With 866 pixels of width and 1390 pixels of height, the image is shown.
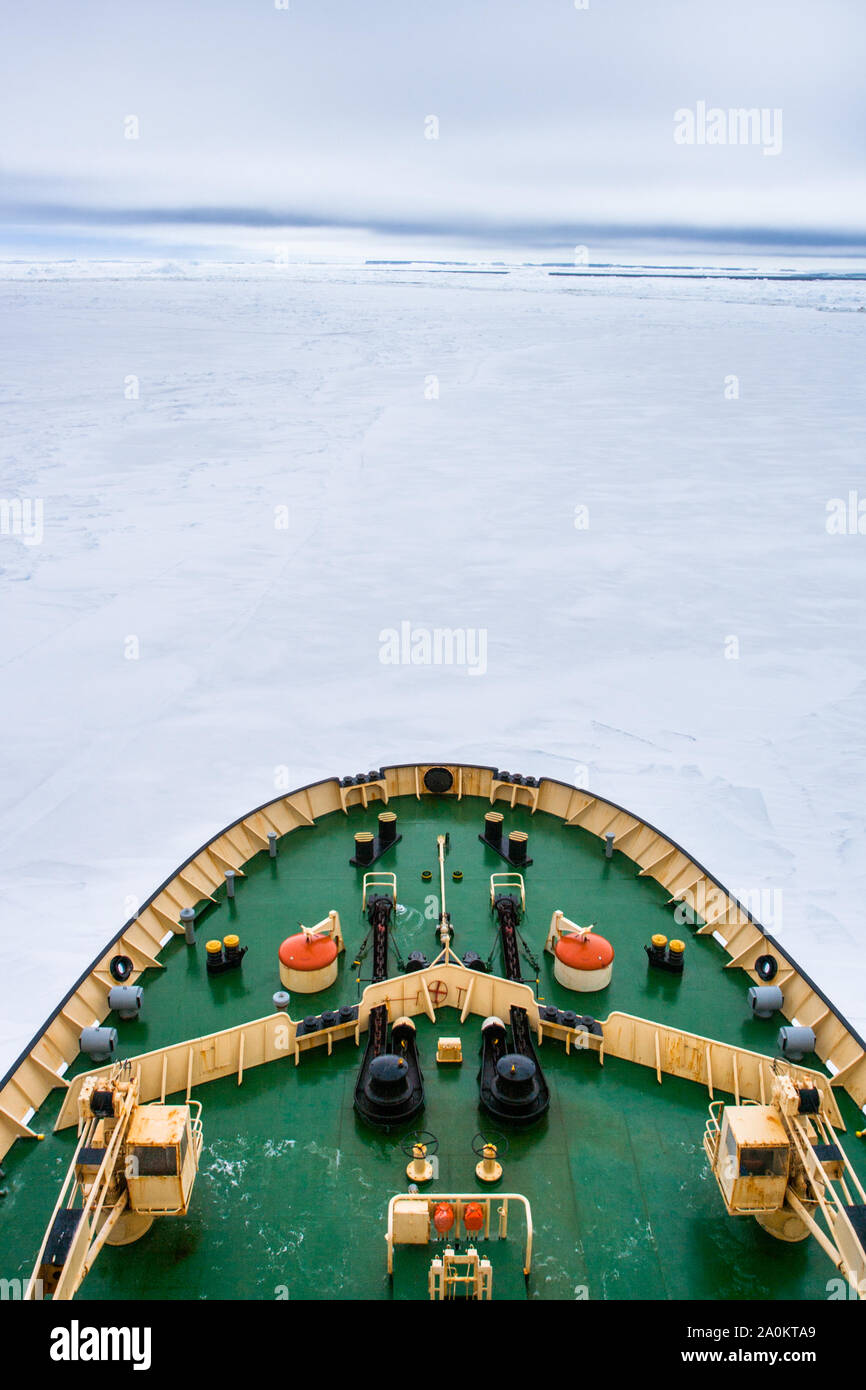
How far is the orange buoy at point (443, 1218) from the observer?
7293mm

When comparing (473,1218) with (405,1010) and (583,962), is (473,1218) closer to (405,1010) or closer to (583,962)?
(405,1010)

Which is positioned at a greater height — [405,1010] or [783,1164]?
[405,1010]

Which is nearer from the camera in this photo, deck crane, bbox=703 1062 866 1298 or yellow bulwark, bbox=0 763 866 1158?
deck crane, bbox=703 1062 866 1298

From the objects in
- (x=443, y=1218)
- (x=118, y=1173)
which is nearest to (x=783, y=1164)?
(x=443, y=1218)

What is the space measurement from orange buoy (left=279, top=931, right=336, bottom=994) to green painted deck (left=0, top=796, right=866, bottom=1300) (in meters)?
0.18

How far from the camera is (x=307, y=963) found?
10297mm

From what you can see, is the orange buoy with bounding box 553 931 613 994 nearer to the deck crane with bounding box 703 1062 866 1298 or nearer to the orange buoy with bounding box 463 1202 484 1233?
the deck crane with bounding box 703 1062 866 1298

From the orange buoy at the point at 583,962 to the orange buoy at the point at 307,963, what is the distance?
2.82m

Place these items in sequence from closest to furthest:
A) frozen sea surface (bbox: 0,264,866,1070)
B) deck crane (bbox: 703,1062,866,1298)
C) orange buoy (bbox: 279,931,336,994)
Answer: deck crane (bbox: 703,1062,866,1298)
orange buoy (bbox: 279,931,336,994)
frozen sea surface (bbox: 0,264,866,1070)

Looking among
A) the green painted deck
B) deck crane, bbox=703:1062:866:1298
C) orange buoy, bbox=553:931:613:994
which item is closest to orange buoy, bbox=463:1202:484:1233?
the green painted deck

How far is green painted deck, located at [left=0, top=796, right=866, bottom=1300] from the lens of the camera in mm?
7328

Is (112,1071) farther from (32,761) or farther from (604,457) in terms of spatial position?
(604,457)

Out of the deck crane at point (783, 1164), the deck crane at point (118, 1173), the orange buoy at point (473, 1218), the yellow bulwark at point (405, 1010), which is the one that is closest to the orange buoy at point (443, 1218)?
the orange buoy at point (473, 1218)

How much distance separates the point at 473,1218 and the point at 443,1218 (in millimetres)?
259
